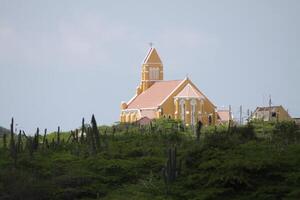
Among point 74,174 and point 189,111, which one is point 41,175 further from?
point 189,111

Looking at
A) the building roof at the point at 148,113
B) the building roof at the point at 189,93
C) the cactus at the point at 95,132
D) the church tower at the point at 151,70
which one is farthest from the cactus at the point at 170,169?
the church tower at the point at 151,70

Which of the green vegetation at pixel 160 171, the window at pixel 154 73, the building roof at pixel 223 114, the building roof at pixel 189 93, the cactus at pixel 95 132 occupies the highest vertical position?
the window at pixel 154 73

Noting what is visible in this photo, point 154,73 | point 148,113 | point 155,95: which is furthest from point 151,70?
point 148,113

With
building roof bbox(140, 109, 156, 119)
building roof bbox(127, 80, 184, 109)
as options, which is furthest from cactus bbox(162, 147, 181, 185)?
building roof bbox(127, 80, 184, 109)

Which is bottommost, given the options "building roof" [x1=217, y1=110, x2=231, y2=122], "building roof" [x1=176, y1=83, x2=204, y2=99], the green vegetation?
the green vegetation

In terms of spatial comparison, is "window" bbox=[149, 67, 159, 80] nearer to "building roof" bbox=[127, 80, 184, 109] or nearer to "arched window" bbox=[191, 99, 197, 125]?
"building roof" bbox=[127, 80, 184, 109]

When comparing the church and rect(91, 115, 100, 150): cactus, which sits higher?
the church

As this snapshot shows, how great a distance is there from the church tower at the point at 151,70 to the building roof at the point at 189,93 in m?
9.34

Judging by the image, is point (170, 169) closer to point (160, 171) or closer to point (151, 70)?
point (160, 171)

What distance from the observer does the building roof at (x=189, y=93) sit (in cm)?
7875

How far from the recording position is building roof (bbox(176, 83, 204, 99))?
7875cm

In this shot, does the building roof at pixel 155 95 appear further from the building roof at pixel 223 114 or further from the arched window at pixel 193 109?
the building roof at pixel 223 114

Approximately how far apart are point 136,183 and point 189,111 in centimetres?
4490

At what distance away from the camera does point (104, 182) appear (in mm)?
33625
